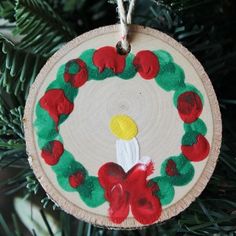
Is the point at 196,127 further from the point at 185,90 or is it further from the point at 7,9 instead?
the point at 7,9

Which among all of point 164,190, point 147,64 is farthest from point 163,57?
point 164,190

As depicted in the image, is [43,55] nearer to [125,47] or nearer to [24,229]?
[125,47]

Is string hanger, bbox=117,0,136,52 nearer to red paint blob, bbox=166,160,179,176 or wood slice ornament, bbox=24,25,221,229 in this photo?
wood slice ornament, bbox=24,25,221,229

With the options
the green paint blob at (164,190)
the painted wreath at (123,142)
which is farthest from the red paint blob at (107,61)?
the green paint blob at (164,190)

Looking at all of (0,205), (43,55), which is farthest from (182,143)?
(0,205)

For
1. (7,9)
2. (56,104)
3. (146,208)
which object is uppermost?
(7,9)

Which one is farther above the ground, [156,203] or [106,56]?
[106,56]

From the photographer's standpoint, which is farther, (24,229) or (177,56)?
(24,229)
